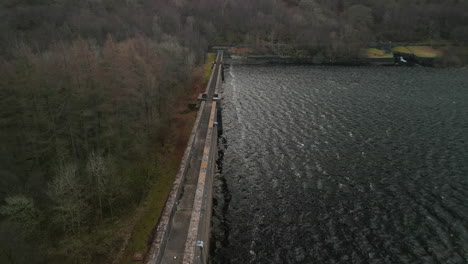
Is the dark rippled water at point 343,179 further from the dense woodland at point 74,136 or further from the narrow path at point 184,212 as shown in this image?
the dense woodland at point 74,136

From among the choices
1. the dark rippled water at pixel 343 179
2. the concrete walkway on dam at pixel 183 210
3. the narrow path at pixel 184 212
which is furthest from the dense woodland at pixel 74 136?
the dark rippled water at pixel 343 179

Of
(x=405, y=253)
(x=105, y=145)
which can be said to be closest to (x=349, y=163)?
(x=405, y=253)

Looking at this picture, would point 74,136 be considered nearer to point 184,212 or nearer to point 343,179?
point 184,212

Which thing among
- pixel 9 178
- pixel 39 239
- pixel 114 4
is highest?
pixel 114 4

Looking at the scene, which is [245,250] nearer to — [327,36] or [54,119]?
[54,119]

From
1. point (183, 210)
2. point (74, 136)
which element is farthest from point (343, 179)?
point (74, 136)

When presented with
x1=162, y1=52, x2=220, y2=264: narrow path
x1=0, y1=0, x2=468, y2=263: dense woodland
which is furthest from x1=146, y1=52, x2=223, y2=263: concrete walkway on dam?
x1=0, y1=0, x2=468, y2=263: dense woodland

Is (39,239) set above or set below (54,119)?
below
